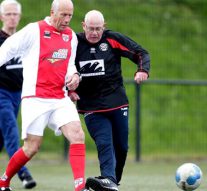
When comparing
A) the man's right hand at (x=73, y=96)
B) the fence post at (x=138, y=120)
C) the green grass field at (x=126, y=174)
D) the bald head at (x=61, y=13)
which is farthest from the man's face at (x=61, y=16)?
the fence post at (x=138, y=120)

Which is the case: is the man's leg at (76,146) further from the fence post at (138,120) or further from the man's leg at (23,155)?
the fence post at (138,120)

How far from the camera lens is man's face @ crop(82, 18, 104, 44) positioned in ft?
31.6

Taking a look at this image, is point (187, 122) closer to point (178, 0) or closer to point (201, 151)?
point (201, 151)

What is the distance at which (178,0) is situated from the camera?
77.8ft

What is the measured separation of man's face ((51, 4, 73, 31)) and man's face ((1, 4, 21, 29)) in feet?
6.92

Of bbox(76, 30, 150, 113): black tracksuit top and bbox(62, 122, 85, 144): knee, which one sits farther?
bbox(76, 30, 150, 113): black tracksuit top

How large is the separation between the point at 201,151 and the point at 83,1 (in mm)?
6676

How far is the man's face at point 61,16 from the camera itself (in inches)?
367

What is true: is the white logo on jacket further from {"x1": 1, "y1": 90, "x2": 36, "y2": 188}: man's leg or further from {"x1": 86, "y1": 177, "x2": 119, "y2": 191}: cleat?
{"x1": 1, "y1": 90, "x2": 36, "y2": 188}: man's leg

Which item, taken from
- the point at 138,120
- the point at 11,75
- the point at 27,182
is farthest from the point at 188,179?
the point at 138,120

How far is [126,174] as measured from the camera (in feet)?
46.8

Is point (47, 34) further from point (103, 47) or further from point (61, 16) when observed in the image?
point (103, 47)

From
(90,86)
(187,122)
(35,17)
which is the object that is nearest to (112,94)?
(90,86)

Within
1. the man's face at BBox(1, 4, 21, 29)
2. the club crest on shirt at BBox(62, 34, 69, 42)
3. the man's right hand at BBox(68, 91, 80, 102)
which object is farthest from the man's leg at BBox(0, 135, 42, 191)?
the man's face at BBox(1, 4, 21, 29)
